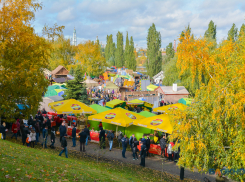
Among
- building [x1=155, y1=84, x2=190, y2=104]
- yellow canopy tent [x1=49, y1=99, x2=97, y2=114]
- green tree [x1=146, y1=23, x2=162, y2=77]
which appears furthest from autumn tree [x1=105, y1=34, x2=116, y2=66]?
Answer: yellow canopy tent [x1=49, y1=99, x2=97, y2=114]

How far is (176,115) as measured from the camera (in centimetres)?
815

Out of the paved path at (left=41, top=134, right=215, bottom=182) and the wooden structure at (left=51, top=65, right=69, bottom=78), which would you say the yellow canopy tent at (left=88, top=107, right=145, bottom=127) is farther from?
the wooden structure at (left=51, top=65, right=69, bottom=78)

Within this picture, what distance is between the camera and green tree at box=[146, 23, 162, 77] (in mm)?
58141

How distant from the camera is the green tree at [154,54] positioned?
58.1m

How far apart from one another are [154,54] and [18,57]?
162 feet

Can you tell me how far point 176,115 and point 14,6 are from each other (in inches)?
440

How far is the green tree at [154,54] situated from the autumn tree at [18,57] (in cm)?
4741

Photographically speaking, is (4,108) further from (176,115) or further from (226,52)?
(226,52)

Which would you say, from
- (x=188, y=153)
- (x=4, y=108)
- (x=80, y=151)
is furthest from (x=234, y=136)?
(x=4, y=108)

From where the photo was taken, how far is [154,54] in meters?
58.3

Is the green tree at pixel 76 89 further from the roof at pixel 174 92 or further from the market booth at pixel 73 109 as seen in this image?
the roof at pixel 174 92

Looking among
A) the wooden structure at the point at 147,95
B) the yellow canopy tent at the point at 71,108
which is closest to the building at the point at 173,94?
the wooden structure at the point at 147,95

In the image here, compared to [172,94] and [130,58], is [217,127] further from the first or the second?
[130,58]

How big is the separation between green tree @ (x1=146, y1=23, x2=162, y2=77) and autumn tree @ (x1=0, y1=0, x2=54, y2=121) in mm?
47411
